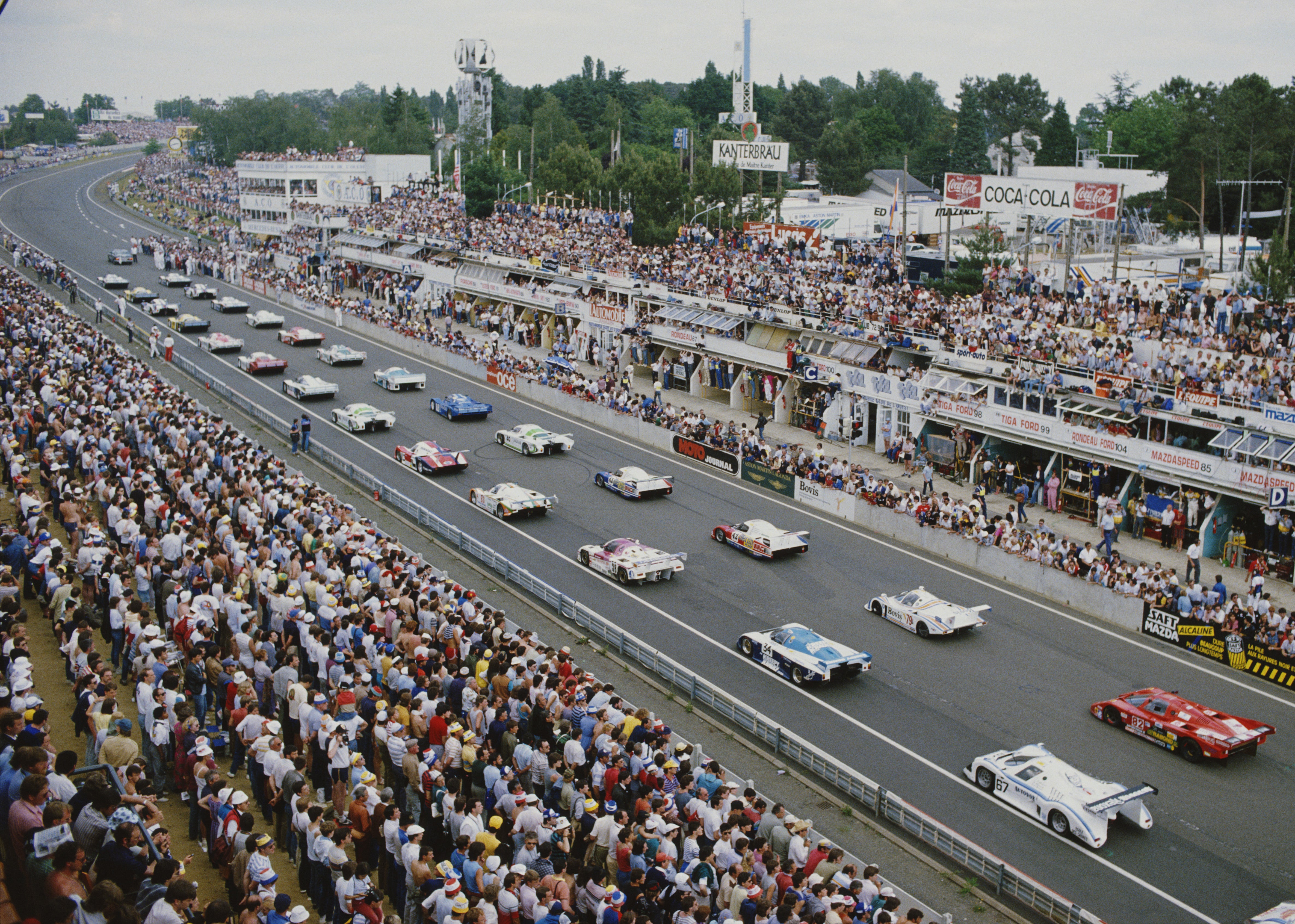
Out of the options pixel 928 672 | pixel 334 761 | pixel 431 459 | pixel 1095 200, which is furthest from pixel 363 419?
pixel 1095 200

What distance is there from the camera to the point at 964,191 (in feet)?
183

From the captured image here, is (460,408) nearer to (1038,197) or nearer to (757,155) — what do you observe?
(1038,197)

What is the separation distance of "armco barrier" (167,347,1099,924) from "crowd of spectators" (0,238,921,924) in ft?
6.32

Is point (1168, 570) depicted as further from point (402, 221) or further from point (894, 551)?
point (402, 221)

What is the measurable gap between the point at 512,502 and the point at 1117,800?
72.2ft

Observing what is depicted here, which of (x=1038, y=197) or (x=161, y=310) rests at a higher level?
(x=1038, y=197)

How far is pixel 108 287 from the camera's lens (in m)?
76.8

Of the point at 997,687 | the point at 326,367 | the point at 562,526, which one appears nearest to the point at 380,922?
the point at 997,687

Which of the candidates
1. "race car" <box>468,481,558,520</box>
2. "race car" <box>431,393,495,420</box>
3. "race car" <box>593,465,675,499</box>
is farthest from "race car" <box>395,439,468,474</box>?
"race car" <box>431,393,495,420</box>

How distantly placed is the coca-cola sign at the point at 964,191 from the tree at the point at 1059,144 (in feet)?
222

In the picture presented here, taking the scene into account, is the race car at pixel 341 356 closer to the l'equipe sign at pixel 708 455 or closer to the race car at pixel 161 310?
the race car at pixel 161 310

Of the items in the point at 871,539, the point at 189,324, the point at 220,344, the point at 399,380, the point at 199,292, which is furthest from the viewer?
the point at 199,292

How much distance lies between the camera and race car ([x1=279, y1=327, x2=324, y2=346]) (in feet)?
208

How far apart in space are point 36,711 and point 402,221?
275 ft
